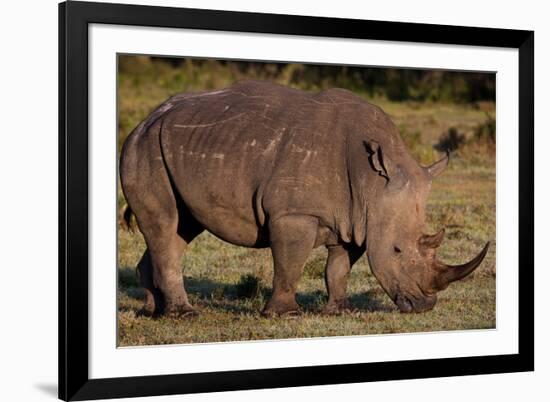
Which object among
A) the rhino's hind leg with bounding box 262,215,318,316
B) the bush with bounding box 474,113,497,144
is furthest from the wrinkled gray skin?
the bush with bounding box 474,113,497,144

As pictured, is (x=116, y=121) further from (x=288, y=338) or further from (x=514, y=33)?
(x=514, y=33)

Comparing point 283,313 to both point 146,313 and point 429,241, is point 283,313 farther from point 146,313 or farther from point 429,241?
point 429,241

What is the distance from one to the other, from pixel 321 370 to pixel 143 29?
3517mm

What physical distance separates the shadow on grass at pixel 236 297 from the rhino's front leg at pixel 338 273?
0.59 feet

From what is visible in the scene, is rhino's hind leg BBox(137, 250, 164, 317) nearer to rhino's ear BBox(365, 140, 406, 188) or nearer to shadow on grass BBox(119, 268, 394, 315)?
shadow on grass BBox(119, 268, 394, 315)

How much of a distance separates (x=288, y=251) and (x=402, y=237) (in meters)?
1.15

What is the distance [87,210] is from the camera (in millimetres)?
10367

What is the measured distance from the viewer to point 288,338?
11.8 metres

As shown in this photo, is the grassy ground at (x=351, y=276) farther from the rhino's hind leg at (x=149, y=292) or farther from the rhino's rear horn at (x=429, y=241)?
the rhino's rear horn at (x=429, y=241)

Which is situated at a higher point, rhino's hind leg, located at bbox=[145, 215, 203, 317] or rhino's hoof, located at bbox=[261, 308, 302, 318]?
rhino's hind leg, located at bbox=[145, 215, 203, 317]

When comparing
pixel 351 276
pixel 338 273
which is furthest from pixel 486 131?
pixel 338 273

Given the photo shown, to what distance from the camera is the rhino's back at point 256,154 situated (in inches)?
480

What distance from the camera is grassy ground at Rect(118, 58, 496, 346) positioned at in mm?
12188

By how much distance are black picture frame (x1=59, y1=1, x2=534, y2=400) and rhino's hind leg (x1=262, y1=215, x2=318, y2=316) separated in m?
1.09
